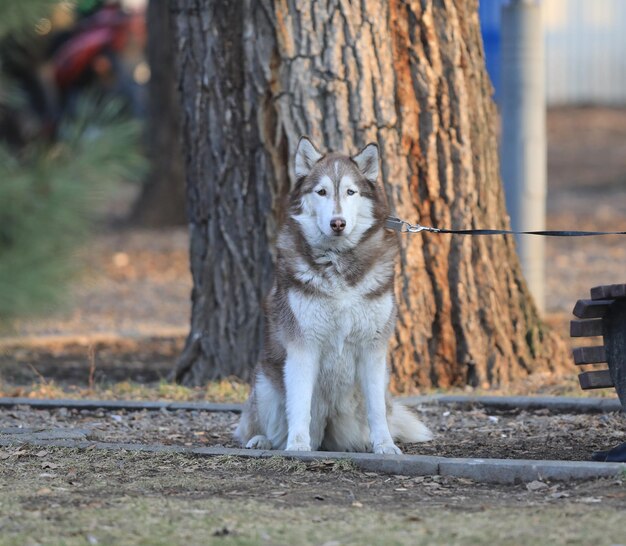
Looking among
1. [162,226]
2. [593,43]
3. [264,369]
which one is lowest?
[264,369]

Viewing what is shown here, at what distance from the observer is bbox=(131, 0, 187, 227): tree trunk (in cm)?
1402

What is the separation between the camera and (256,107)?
7184 millimetres

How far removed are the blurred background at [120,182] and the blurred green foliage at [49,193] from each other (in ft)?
0.03

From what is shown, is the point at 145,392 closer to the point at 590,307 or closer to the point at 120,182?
the point at 120,182

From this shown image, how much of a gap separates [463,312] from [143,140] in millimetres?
8633

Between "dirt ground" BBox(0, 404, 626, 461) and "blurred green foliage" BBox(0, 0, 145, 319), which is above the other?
"blurred green foliage" BBox(0, 0, 145, 319)

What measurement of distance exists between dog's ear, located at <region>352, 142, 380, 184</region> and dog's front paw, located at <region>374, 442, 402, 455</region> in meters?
1.27

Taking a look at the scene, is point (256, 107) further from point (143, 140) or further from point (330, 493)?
point (143, 140)

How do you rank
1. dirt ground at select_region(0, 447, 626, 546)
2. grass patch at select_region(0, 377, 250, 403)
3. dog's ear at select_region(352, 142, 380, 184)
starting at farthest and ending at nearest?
grass patch at select_region(0, 377, 250, 403)
dog's ear at select_region(352, 142, 380, 184)
dirt ground at select_region(0, 447, 626, 546)

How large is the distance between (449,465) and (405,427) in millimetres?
881

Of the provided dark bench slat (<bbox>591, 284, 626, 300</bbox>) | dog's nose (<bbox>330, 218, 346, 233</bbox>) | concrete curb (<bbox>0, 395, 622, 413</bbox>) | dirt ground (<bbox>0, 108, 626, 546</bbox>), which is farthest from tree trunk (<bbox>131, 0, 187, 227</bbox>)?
dark bench slat (<bbox>591, 284, 626, 300</bbox>)

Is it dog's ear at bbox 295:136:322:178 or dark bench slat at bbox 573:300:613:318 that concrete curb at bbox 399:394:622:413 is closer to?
dark bench slat at bbox 573:300:613:318

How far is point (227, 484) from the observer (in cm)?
481

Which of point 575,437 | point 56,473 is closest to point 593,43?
point 575,437
